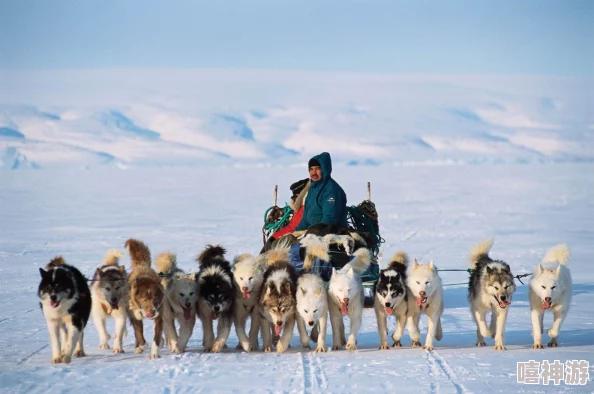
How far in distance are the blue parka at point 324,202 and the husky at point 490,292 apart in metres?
1.44

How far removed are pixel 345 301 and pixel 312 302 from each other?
284 mm

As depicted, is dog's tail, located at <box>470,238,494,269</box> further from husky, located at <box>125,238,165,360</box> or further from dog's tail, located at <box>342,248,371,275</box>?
husky, located at <box>125,238,165,360</box>

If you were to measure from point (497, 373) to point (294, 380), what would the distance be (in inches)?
54.4

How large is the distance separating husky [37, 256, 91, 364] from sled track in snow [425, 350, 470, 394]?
2579 millimetres

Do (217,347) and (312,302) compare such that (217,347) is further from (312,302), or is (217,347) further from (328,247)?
(328,247)

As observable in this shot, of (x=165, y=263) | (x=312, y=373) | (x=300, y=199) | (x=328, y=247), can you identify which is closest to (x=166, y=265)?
(x=165, y=263)

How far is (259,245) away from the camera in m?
16.0

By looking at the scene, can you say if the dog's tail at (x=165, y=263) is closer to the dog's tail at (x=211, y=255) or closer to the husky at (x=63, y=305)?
the dog's tail at (x=211, y=255)

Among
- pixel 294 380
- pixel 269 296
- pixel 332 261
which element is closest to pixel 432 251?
pixel 332 261

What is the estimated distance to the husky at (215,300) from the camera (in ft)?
23.4

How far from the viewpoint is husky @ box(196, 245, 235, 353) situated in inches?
281

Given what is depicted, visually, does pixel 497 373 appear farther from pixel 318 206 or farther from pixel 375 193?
pixel 375 193

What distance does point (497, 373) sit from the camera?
6273mm

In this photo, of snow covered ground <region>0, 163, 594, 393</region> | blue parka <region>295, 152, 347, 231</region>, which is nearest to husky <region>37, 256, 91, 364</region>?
snow covered ground <region>0, 163, 594, 393</region>
